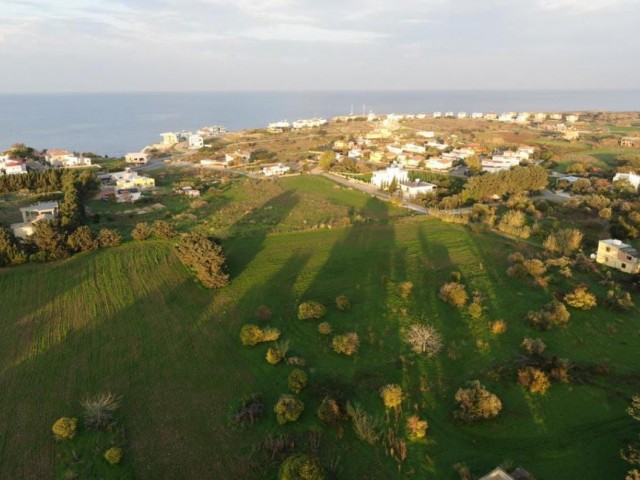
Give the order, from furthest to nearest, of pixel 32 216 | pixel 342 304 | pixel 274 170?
pixel 274 170 < pixel 32 216 < pixel 342 304

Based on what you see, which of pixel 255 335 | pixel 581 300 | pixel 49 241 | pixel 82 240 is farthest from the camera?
pixel 82 240

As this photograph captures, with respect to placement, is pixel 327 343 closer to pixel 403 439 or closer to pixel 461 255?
pixel 403 439

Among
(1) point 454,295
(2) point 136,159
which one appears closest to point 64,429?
(1) point 454,295

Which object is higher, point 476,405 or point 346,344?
point 476,405

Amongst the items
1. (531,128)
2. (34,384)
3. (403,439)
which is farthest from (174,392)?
(531,128)

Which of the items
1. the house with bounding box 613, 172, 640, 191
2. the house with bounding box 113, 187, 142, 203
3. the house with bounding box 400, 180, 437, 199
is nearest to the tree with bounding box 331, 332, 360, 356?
the house with bounding box 400, 180, 437, 199

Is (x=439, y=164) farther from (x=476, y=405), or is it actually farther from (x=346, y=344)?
(x=476, y=405)

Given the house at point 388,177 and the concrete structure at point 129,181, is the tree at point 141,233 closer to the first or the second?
the concrete structure at point 129,181
